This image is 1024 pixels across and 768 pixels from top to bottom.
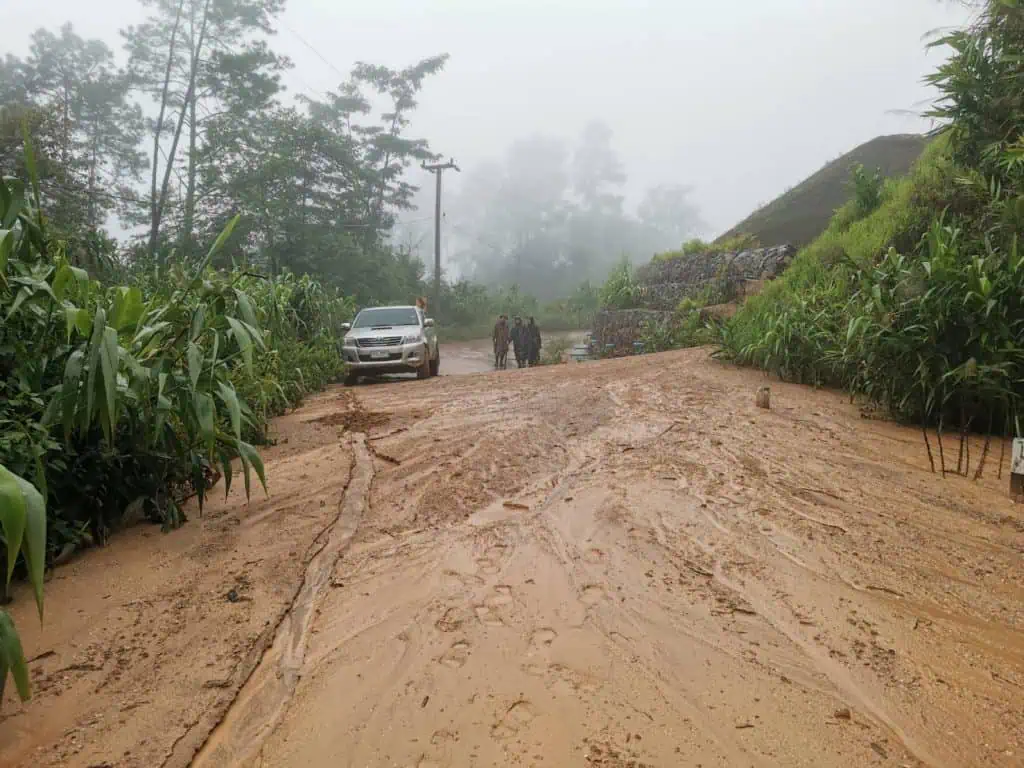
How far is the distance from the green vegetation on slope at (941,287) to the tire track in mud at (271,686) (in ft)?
15.1

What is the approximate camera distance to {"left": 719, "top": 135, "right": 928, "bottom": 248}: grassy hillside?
2064cm

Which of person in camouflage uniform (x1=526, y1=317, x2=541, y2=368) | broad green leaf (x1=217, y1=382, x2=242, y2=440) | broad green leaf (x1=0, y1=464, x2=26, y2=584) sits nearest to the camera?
broad green leaf (x1=0, y1=464, x2=26, y2=584)

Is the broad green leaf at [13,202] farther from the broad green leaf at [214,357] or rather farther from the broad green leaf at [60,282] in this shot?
the broad green leaf at [214,357]

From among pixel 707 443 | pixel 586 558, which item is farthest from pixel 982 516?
pixel 586 558

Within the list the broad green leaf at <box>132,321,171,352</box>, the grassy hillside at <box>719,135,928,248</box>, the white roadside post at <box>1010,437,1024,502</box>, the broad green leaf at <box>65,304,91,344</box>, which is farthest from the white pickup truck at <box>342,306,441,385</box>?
the grassy hillside at <box>719,135,928,248</box>

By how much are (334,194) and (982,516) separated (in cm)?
2652

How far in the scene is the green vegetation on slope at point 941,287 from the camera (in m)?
5.89

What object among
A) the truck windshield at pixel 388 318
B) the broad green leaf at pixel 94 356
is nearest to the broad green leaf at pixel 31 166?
the broad green leaf at pixel 94 356

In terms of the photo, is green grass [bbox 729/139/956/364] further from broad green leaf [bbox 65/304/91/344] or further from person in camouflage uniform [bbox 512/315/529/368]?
broad green leaf [bbox 65/304/91/344]

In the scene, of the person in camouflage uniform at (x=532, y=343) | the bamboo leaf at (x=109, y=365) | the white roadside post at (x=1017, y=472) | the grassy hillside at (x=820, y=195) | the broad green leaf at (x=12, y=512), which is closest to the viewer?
the broad green leaf at (x=12, y=512)

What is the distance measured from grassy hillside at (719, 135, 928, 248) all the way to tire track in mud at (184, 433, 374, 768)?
19008 millimetres

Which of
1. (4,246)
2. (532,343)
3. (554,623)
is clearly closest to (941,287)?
(554,623)

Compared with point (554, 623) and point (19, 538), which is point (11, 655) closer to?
point (19, 538)

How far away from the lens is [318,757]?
204 cm
